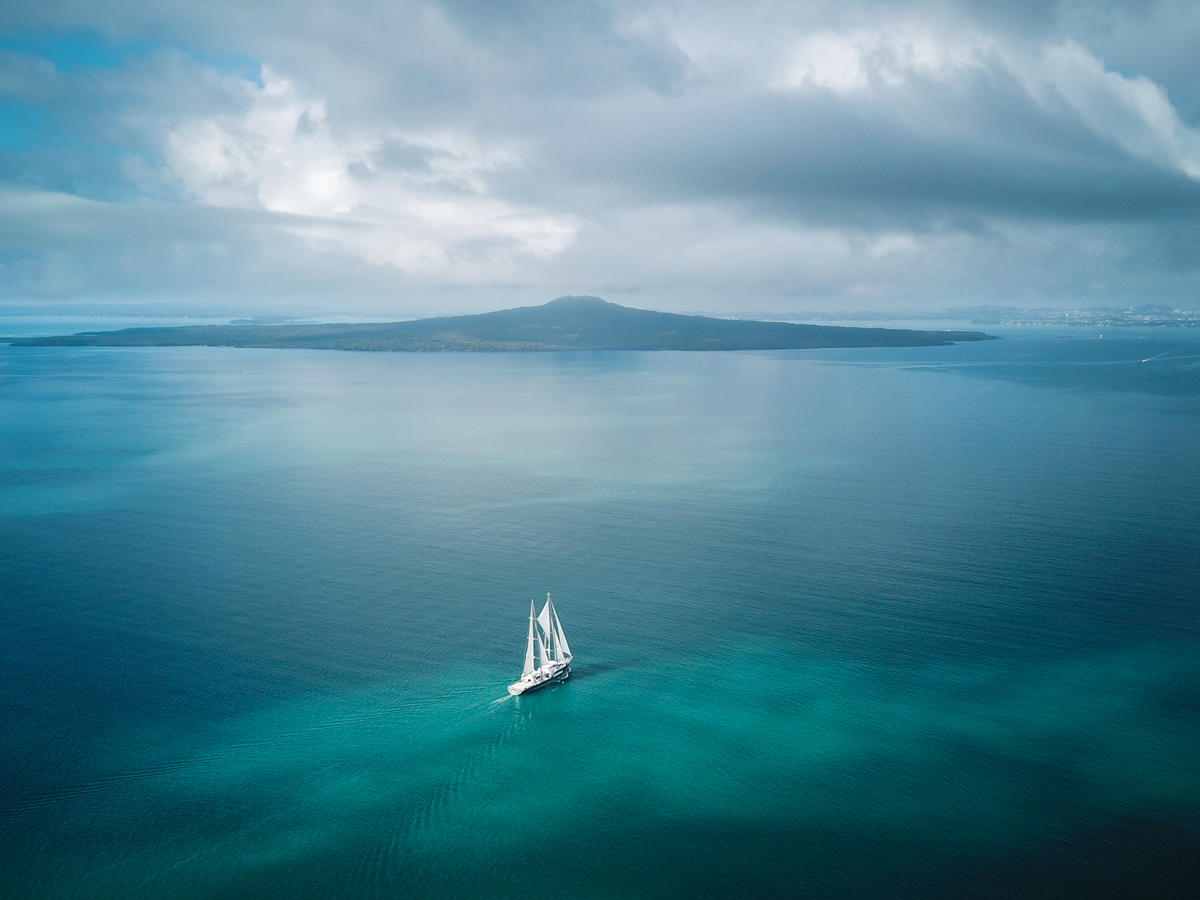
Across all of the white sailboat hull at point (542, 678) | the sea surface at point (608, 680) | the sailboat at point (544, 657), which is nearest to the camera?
the sea surface at point (608, 680)

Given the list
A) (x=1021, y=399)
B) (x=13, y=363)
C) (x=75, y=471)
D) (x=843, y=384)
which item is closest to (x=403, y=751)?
(x=75, y=471)

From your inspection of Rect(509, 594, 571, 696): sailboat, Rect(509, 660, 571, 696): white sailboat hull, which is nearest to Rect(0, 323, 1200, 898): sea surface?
Rect(509, 660, 571, 696): white sailboat hull

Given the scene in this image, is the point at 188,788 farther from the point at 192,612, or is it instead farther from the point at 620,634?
the point at 620,634

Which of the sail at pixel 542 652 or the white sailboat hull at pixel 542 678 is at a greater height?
the sail at pixel 542 652

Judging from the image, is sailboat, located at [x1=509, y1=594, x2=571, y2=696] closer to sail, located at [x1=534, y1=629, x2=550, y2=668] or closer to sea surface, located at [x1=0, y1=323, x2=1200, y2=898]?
sail, located at [x1=534, y1=629, x2=550, y2=668]

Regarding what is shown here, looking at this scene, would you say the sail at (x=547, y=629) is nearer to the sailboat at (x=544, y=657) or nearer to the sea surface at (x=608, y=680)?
the sailboat at (x=544, y=657)

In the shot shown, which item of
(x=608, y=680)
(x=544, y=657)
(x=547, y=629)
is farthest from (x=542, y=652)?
(x=608, y=680)

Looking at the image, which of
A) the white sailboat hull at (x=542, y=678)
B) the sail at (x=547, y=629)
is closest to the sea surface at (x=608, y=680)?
the white sailboat hull at (x=542, y=678)
